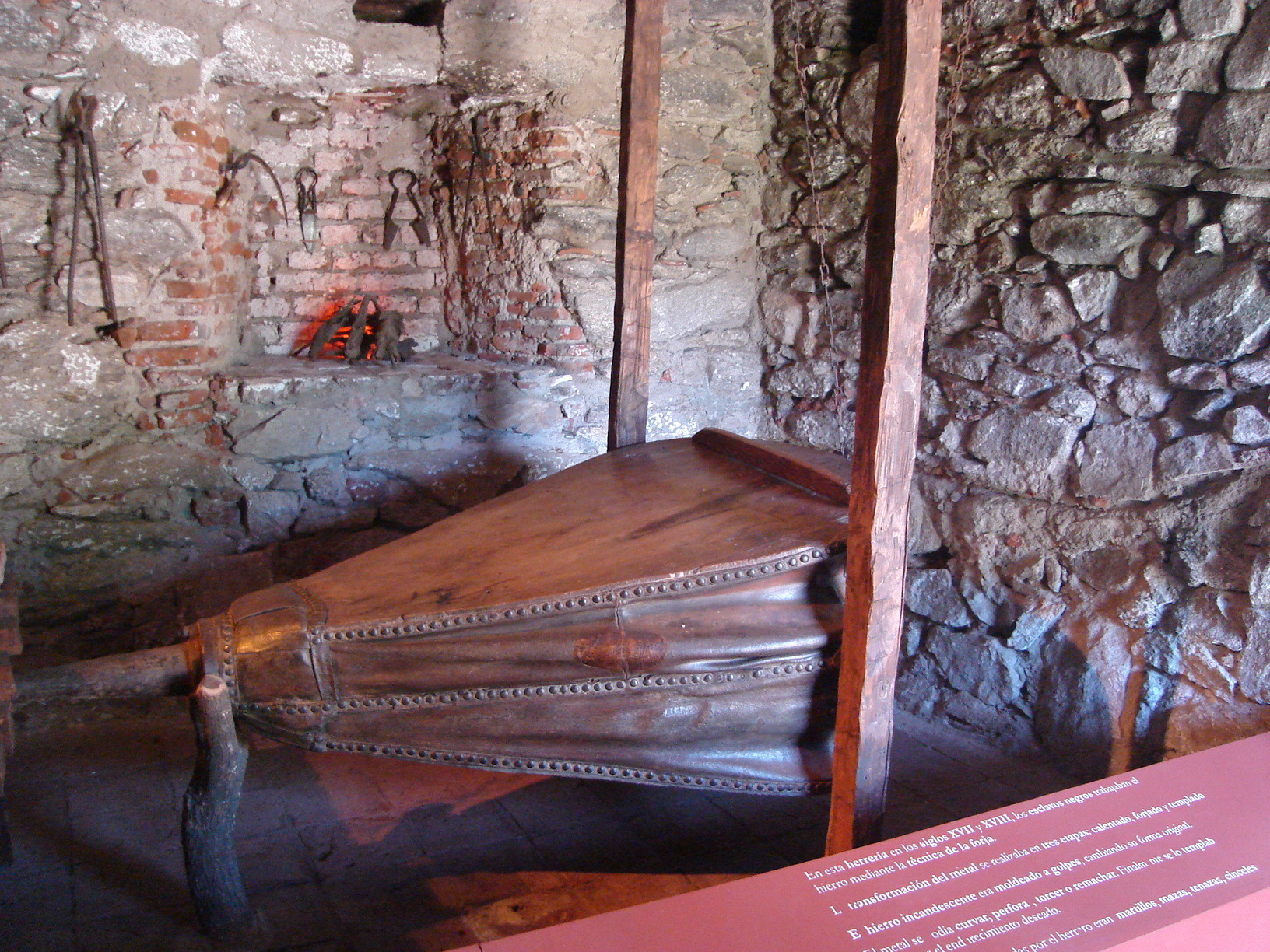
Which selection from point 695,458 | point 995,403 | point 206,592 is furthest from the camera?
point 206,592

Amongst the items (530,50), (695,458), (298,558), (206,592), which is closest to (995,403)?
(695,458)

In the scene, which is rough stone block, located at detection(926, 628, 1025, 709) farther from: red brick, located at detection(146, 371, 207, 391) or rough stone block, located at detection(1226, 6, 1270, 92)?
red brick, located at detection(146, 371, 207, 391)

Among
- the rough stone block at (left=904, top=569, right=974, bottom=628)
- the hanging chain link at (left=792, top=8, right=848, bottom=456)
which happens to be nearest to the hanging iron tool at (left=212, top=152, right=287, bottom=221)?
the hanging chain link at (left=792, top=8, right=848, bottom=456)

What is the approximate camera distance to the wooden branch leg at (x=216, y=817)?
5.12 ft

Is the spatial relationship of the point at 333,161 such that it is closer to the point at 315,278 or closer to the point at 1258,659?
the point at 315,278

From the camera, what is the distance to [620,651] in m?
1.69

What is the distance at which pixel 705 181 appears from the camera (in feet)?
10.8

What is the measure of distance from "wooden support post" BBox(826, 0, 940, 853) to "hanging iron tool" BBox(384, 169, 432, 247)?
2164 millimetres

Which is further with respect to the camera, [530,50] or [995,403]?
[530,50]

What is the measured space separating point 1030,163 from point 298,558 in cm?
257

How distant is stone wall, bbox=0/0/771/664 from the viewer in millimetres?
2578

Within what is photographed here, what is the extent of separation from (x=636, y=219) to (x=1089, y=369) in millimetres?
1308

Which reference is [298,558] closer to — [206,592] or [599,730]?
[206,592]

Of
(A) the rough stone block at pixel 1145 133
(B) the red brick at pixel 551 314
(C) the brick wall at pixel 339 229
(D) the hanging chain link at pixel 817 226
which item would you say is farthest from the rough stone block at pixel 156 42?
(A) the rough stone block at pixel 1145 133
